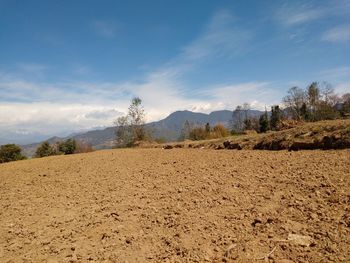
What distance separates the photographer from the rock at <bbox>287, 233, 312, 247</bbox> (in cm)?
396

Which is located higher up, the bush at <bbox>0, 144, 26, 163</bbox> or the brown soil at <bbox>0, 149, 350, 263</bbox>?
the bush at <bbox>0, 144, 26, 163</bbox>

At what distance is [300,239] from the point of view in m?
4.07

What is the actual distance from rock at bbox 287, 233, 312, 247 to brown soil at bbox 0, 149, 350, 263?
1 centimetres

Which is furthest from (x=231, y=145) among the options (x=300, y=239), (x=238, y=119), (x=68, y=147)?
(x=238, y=119)

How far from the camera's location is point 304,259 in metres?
3.66

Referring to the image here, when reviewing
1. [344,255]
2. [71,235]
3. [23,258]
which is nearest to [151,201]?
[71,235]

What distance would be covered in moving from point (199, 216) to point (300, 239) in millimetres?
1774

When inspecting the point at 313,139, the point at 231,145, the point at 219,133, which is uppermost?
the point at 219,133

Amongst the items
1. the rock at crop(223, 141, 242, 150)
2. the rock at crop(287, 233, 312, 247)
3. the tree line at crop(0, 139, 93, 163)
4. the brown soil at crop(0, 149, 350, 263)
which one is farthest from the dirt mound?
the tree line at crop(0, 139, 93, 163)

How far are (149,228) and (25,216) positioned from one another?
10.7 feet

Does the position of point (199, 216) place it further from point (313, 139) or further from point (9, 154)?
point (9, 154)

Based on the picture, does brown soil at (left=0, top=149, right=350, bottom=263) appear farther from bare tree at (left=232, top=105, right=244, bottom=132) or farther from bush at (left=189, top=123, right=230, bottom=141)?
bare tree at (left=232, top=105, right=244, bottom=132)

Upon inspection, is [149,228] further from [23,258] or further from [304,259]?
[304,259]

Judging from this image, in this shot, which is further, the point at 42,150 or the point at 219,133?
the point at 42,150
